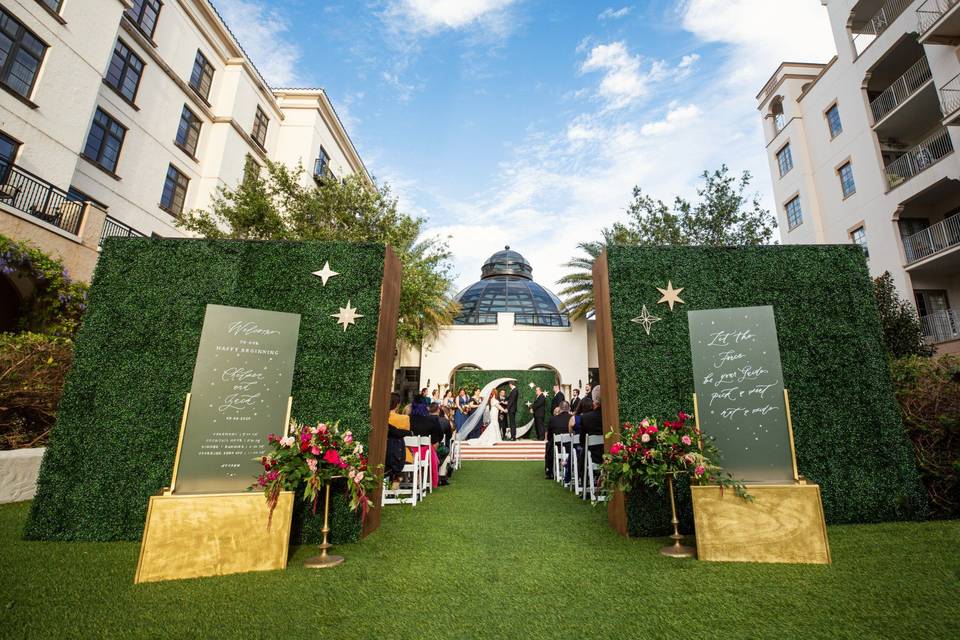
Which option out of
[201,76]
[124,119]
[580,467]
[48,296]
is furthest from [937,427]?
[201,76]

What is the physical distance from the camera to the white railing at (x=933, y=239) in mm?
13359

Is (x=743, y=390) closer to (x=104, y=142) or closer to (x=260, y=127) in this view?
(x=104, y=142)

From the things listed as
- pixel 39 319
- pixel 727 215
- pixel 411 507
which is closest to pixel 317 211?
pixel 39 319

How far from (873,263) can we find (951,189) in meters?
2.99

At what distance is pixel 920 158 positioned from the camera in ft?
45.5

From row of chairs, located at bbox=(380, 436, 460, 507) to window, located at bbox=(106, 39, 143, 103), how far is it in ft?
51.6

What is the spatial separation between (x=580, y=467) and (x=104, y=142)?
1715 centimetres

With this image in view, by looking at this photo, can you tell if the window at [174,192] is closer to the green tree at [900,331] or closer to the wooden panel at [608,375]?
the wooden panel at [608,375]

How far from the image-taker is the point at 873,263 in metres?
14.7

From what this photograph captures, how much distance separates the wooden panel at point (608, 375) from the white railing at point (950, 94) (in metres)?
14.8

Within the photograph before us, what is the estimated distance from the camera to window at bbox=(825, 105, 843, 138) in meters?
16.3

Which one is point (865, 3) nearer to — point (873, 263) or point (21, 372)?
point (873, 263)

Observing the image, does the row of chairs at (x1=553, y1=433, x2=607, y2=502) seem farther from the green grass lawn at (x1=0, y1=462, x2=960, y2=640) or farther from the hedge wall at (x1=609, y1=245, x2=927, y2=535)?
the green grass lawn at (x1=0, y1=462, x2=960, y2=640)

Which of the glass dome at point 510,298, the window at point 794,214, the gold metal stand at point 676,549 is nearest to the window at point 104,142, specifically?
the glass dome at point 510,298
